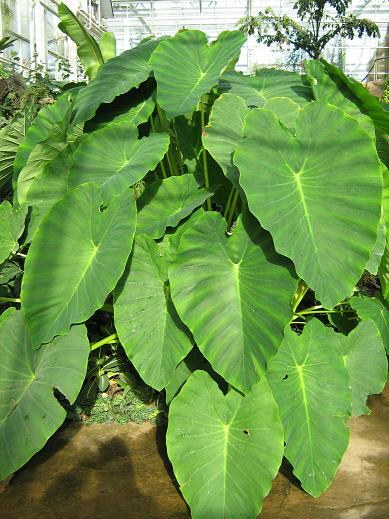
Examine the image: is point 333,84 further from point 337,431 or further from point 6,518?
point 6,518

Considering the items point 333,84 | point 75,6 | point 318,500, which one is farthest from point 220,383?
point 75,6

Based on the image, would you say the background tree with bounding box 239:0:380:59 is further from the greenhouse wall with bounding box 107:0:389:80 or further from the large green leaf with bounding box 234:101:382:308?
the large green leaf with bounding box 234:101:382:308

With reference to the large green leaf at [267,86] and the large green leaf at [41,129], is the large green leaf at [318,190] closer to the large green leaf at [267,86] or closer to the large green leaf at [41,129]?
the large green leaf at [267,86]

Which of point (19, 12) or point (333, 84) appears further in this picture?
point (19, 12)

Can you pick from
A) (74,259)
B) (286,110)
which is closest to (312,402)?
(74,259)

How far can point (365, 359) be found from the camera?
2.22 m

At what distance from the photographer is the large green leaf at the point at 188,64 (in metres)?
2.21

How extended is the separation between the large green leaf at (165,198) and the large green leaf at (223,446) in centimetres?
64

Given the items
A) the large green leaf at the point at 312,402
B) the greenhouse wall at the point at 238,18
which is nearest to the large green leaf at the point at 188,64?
the large green leaf at the point at 312,402

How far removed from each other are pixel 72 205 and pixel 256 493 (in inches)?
41.1

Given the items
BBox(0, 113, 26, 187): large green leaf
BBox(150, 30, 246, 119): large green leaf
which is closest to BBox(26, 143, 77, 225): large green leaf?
BBox(150, 30, 246, 119): large green leaf

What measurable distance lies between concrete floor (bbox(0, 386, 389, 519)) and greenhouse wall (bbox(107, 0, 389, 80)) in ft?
43.5

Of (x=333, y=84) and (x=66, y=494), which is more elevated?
(x=333, y=84)

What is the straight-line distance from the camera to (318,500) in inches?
74.2
